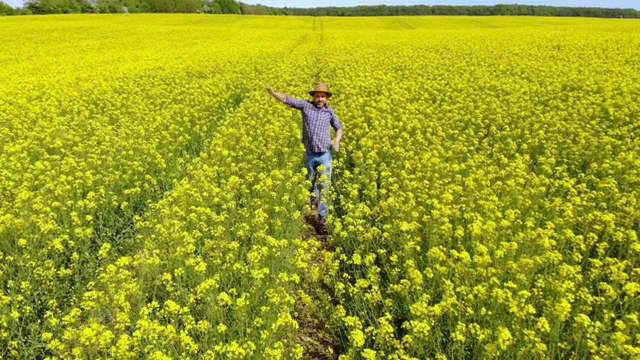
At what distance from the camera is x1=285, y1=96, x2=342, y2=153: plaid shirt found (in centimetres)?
686

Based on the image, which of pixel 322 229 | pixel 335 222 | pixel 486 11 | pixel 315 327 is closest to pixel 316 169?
pixel 322 229

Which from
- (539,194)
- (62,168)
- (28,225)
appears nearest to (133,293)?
(28,225)

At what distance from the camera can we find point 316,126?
686 centimetres

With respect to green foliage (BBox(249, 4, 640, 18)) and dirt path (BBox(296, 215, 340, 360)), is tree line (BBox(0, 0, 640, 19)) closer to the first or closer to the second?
green foliage (BBox(249, 4, 640, 18))

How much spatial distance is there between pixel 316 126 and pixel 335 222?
1.93 metres

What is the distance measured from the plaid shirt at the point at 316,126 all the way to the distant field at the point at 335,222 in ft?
1.63

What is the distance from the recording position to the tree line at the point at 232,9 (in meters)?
60.7

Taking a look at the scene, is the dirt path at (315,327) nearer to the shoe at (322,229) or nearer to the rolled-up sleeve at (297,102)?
the shoe at (322,229)

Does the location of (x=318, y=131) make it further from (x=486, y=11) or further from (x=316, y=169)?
(x=486, y=11)

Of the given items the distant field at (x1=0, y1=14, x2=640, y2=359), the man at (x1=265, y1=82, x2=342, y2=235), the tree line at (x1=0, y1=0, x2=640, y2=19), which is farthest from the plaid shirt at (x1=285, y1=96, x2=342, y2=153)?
the tree line at (x1=0, y1=0, x2=640, y2=19)

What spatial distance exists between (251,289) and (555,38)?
25069 millimetres

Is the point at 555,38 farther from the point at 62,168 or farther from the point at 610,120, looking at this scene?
the point at 62,168

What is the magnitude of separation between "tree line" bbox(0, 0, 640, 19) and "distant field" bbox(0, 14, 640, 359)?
5672 cm

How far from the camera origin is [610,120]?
949 centimetres
